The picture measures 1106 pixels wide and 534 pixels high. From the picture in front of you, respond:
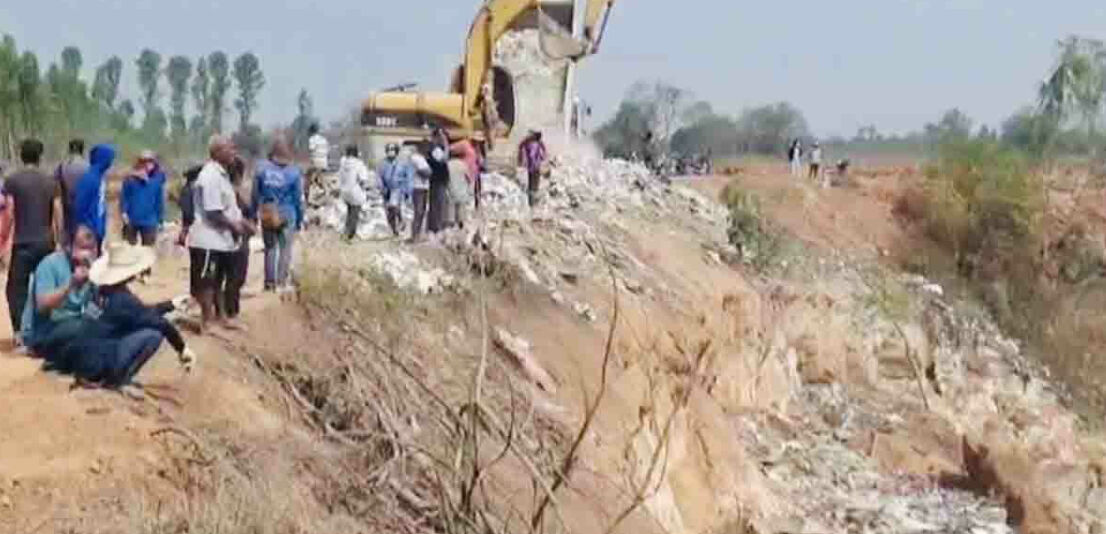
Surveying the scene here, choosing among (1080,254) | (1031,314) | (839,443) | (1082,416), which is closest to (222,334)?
(839,443)

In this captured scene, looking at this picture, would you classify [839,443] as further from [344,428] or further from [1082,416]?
[344,428]

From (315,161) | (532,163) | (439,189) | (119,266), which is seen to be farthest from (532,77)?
(119,266)

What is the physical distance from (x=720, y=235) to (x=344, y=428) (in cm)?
1667

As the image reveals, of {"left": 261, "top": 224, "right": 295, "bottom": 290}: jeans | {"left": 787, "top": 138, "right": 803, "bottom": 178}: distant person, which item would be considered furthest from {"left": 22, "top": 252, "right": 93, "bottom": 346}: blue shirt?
{"left": 787, "top": 138, "right": 803, "bottom": 178}: distant person

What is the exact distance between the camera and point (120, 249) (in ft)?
30.4

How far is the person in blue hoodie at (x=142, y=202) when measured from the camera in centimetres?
1395

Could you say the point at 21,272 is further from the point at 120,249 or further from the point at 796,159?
the point at 796,159

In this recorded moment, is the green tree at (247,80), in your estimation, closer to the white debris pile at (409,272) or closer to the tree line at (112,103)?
the tree line at (112,103)

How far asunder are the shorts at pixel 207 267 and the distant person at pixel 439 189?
602cm

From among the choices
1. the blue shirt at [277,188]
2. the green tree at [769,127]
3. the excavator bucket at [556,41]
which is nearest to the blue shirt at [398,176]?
the blue shirt at [277,188]

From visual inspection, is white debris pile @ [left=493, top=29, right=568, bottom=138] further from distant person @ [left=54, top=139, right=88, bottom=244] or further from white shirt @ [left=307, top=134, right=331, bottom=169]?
distant person @ [left=54, top=139, right=88, bottom=244]

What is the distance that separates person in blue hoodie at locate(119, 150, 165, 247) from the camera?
1395cm

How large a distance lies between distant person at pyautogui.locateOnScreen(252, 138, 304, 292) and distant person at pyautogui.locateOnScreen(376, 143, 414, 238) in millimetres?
4381

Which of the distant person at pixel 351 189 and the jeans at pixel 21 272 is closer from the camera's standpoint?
the jeans at pixel 21 272
